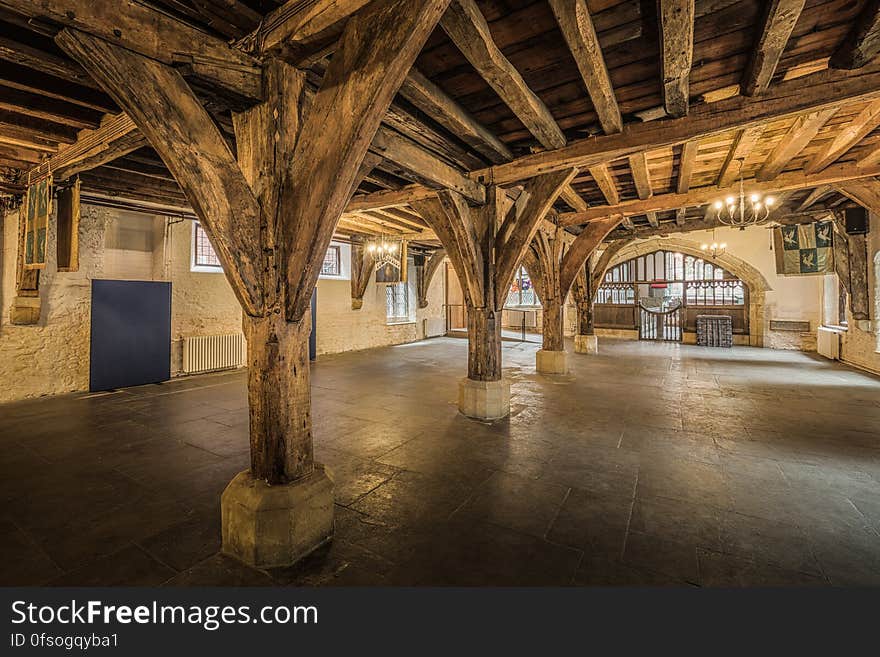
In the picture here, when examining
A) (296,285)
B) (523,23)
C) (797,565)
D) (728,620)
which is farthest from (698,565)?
(523,23)

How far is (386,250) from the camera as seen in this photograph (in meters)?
8.21

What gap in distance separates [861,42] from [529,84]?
181 centimetres

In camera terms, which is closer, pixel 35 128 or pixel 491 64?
pixel 491 64

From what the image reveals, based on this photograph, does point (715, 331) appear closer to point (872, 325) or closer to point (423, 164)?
point (872, 325)

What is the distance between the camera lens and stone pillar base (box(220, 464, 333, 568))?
180 cm

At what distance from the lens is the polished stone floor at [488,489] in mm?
1795

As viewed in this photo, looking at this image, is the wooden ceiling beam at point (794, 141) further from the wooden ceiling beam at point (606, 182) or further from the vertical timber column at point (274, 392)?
the vertical timber column at point (274, 392)

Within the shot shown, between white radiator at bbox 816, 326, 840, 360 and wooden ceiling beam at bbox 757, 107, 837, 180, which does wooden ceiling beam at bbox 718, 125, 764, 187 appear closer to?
wooden ceiling beam at bbox 757, 107, 837, 180

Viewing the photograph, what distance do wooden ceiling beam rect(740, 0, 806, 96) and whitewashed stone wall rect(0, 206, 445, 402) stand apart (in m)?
7.35

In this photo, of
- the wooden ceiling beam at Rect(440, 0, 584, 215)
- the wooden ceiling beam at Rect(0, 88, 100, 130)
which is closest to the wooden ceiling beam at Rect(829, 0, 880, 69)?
the wooden ceiling beam at Rect(440, 0, 584, 215)

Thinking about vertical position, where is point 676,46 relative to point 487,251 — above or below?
above

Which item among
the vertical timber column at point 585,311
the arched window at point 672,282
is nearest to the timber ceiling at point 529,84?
the vertical timber column at point 585,311

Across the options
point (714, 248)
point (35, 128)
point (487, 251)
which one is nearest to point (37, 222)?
point (35, 128)

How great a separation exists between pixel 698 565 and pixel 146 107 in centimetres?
321
